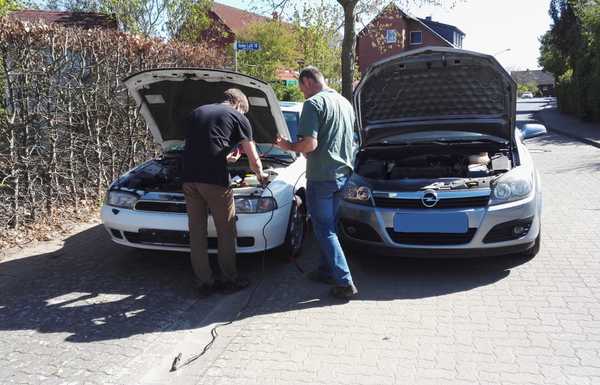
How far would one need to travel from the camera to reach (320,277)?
502 cm

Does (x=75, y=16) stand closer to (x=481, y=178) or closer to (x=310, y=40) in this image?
(x=310, y=40)

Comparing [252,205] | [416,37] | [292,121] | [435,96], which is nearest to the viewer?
[252,205]

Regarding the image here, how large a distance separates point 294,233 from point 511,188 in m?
2.12

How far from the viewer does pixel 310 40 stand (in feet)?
67.7

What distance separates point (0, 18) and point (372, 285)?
4.74 m

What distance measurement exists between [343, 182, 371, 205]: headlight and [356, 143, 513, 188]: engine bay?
350 mm

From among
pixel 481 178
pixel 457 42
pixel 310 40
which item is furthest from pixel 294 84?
pixel 457 42

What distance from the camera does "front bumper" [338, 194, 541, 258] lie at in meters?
4.76

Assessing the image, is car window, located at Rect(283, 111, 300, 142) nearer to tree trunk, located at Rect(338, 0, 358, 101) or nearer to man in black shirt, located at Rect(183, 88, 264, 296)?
man in black shirt, located at Rect(183, 88, 264, 296)

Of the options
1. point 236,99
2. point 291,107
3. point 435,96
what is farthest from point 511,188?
point 291,107

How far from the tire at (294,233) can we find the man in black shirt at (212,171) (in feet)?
2.50

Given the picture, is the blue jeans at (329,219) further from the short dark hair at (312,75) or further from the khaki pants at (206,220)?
the short dark hair at (312,75)

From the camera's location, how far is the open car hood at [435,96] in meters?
5.81

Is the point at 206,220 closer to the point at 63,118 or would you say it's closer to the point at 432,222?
the point at 432,222
